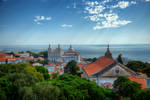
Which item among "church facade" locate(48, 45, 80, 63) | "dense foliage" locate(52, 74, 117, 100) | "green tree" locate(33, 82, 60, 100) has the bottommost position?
"church facade" locate(48, 45, 80, 63)

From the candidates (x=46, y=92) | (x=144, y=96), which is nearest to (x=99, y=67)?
(x=144, y=96)

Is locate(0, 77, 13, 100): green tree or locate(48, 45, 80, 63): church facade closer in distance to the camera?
locate(0, 77, 13, 100): green tree

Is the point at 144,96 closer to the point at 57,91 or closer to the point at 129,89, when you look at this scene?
the point at 129,89

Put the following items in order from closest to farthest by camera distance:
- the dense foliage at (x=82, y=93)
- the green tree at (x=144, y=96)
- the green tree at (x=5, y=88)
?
1. the green tree at (x=144, y=96)
2. the dense foliage at (x=82, y=93)
3. the green tree at (x=5, y=88)

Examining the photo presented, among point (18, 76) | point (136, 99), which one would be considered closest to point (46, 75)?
point (18, 76)

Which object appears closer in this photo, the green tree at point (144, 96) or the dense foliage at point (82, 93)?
the green tree at point (144, 96)

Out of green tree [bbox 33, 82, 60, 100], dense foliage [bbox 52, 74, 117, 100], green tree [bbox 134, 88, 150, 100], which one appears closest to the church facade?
dense foliage [bbox 52, 74, 117, 100]

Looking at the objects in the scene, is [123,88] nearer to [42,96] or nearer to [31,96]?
[42,96]

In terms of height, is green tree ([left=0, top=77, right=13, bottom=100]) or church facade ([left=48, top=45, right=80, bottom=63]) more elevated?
green tree ([left=0, top=77, right=13, bottom=100])

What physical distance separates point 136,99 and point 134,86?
4.82ft

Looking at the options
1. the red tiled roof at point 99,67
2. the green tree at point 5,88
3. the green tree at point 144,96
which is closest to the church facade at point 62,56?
the red tiled roof at point 99,67

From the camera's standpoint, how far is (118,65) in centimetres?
1443

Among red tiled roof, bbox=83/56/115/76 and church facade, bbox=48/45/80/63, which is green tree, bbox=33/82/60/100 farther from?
church facade, bbox=48/45/80/63

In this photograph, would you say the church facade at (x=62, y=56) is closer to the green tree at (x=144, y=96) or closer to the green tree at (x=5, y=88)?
the green tree at (x=5, y=88)
